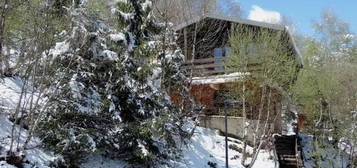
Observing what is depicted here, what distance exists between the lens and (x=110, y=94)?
33.8ft

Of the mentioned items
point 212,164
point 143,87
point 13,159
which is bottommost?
point 212,164

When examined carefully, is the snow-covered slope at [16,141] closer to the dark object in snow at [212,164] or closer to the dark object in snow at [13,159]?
the dark object in snow at [13,159]

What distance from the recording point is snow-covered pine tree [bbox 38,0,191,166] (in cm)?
888

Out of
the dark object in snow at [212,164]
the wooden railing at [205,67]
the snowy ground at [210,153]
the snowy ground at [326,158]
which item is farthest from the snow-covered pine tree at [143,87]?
the snowy ground at [326,158]

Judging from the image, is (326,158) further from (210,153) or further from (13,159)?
(13,159)

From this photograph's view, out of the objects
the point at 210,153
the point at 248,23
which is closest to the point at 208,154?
the point at 210,153

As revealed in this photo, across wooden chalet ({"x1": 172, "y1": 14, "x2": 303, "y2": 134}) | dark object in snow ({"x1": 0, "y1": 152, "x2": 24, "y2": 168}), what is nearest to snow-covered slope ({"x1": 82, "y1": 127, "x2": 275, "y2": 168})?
wooden chalet ({"x1": 172, "y1": 14, "x2": 303, "y2": 134})

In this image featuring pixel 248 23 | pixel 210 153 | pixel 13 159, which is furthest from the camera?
pixel 248 23

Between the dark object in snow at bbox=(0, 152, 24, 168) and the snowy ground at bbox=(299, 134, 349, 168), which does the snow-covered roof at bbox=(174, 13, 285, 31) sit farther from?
the dark object in snow at bbox=(0, 152, 24, 168)

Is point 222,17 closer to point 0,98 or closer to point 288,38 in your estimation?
point 288,38

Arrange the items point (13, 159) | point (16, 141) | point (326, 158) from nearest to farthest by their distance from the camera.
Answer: point (13, 159) < point (16, 141) < point (326, 158)

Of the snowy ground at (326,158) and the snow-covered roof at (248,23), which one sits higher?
the snow-covered roof at (248,23)

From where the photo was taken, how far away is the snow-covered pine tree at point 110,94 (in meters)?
8.88

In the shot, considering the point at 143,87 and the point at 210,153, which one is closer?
the point at 143,87
